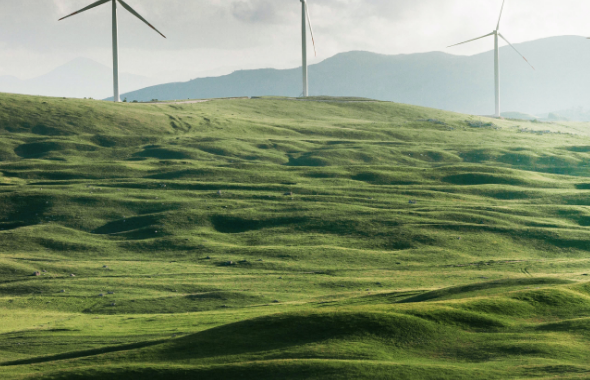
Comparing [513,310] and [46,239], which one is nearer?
[513,310]

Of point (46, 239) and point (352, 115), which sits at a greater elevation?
point (352, 115)

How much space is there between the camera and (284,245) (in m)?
73.8

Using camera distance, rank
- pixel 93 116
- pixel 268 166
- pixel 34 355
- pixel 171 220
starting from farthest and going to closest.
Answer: pixel 93 116, pixel 268 166, pixel 171 220, pixel 34 355

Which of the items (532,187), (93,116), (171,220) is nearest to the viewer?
(171,220)

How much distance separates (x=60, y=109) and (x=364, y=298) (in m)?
111

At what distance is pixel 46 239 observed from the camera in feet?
241

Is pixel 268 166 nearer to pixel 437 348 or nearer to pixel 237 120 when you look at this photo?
pixel 237 120

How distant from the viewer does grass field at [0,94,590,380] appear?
26312 millimetres

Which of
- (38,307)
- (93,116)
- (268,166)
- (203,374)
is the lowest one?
(38,307)

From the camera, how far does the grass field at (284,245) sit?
2631 cm

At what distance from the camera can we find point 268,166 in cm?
11275

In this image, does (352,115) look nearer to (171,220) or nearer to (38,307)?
(171,220)

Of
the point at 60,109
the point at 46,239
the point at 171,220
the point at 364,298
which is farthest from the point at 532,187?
the point at 60,109

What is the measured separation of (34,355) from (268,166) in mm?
81121
